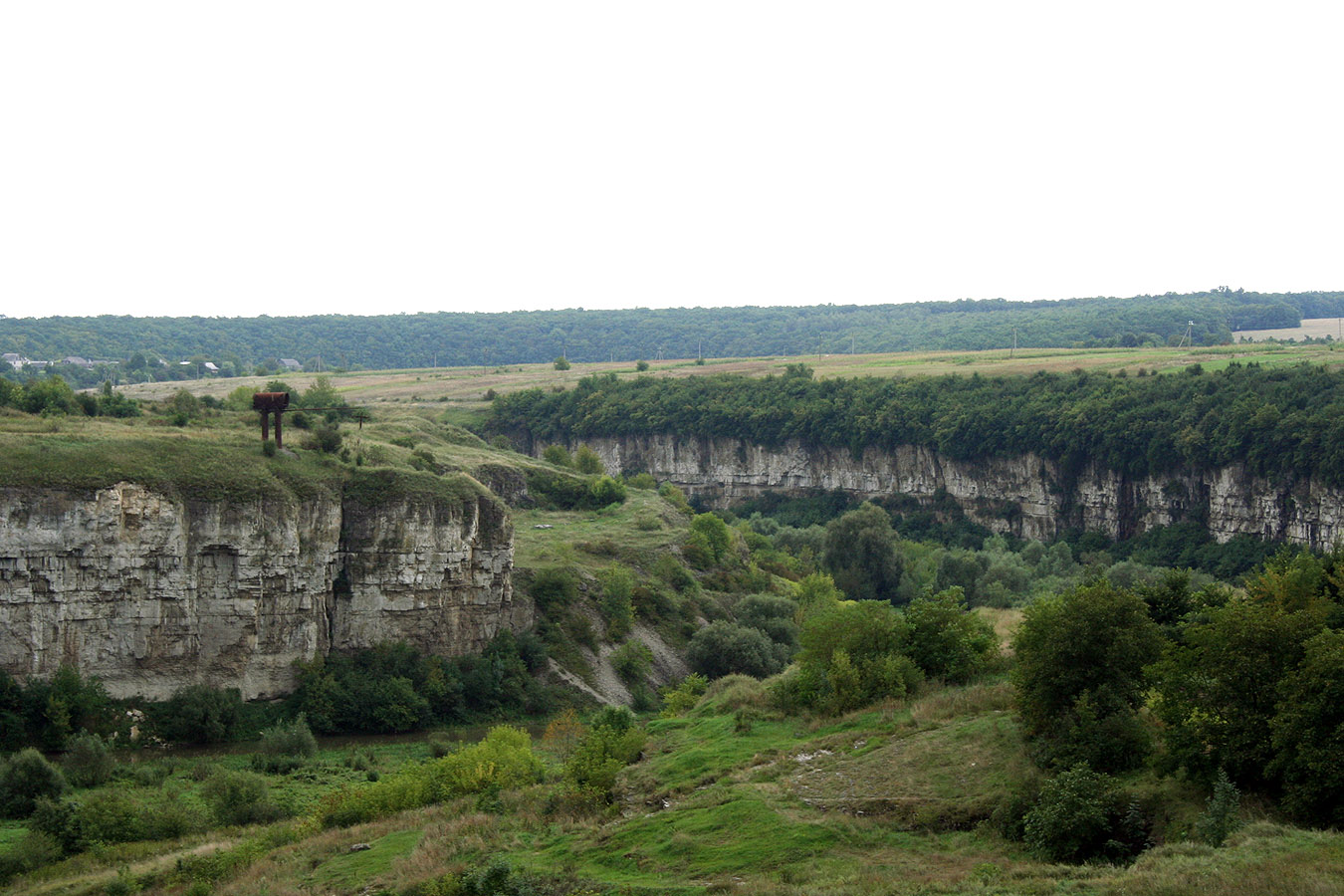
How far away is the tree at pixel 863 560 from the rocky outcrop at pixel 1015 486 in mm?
23046

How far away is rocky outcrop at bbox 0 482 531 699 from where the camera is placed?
4994cm

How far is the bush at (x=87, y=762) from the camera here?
45.2 m

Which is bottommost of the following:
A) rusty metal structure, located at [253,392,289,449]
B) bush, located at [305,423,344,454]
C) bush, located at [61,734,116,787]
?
bush, located at [61,734,116,787]

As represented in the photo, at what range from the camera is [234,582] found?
2128 inches

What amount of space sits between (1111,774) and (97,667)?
39.2 meters

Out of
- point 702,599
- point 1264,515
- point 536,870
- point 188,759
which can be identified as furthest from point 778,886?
point 1264,515

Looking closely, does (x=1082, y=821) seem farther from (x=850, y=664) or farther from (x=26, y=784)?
(x=26, y=784)

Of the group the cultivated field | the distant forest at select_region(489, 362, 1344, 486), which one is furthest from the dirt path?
the cultivated field

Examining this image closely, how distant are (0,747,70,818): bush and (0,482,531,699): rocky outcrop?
6.57 m

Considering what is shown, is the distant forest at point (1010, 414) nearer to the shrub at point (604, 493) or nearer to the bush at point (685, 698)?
the shrub at point (604, 493)

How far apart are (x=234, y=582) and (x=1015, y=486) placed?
7272 centimetres

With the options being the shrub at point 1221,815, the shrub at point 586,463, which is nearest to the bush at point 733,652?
the shrub at point 586,463

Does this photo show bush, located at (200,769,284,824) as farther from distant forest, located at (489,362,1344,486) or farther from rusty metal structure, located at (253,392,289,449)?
distant forest, located at (489,362,1344,486)

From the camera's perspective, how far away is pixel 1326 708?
2259 centimetres
